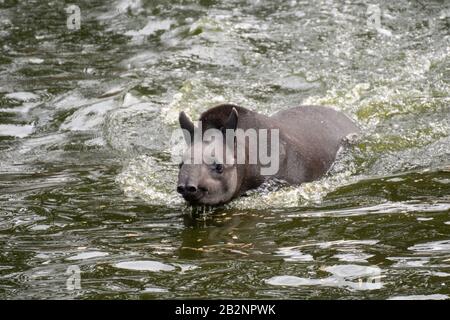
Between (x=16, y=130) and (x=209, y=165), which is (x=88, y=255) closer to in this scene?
(x=209, y=165)

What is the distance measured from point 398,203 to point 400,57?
5.28 metres

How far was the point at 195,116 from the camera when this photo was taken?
419 inches

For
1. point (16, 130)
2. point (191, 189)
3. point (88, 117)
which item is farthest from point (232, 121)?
point (16, 130)

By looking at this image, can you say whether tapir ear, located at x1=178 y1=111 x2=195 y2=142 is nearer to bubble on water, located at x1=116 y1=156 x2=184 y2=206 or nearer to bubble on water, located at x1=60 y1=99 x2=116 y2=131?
bubble on water, located at x1=116 y1=156 x2=184 y2=206

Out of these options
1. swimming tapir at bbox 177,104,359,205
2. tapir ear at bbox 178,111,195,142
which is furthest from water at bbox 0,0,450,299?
tapir ear at bbox 178,111,195,142

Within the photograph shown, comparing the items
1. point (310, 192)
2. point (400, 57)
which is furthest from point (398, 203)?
point (400, 57)

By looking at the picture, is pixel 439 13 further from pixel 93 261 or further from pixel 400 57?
pixel 93 261

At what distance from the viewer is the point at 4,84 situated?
484 inches

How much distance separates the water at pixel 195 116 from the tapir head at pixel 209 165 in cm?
24

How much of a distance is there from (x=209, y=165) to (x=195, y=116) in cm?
337

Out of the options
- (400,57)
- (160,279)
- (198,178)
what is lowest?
(160,279)

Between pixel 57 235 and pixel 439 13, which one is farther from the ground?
pixel 439 13

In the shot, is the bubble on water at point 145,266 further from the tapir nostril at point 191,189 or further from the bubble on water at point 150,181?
the bubble on water at point 150,181

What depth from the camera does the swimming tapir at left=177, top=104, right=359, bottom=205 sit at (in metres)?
7.23
